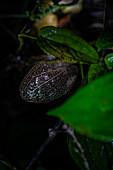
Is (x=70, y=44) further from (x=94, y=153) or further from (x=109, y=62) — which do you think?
(x=94, y=153)

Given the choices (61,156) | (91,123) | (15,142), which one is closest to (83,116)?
(91,123)

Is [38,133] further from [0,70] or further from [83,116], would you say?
[83,116]

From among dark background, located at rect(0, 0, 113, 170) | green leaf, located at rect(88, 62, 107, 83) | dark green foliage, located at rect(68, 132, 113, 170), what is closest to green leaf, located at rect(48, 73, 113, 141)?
green leaf, located at rect(88, 62, 107, 83)

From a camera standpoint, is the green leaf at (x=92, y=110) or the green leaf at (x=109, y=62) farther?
the green leaf at (x=109, y=62)

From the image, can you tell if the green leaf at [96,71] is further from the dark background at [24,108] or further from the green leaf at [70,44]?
the dark background at [24,108]

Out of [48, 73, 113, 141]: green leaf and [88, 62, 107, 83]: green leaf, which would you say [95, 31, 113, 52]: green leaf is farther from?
[48, 73, 113, 141]: green leaf

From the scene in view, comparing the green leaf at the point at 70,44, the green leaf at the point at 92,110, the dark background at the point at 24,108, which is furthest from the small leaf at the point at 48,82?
the dark background at the point at 24,108
